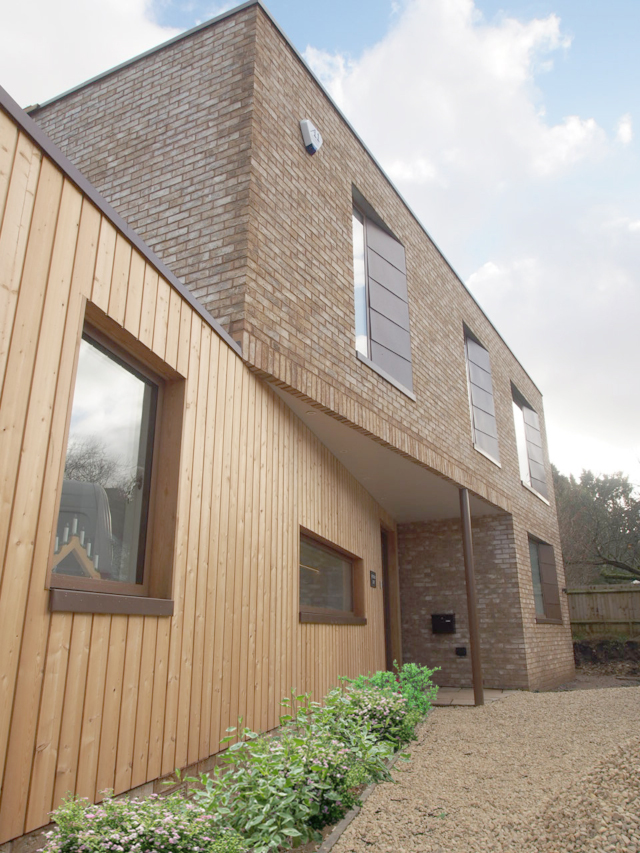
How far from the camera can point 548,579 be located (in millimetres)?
12984

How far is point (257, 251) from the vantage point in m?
5.30

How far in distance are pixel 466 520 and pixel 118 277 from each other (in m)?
6.66

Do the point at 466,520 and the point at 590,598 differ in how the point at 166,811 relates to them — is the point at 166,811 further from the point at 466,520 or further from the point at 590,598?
the point at 590,598

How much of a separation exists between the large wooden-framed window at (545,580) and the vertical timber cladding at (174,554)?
8583 millimetres

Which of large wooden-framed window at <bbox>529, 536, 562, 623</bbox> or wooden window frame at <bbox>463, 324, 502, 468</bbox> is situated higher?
wooden window frame at <bbox>463, 324, 502, 468</bbox>

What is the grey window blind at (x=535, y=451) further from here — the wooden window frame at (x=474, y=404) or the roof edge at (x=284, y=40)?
the roof edge at (x=284, y=40)

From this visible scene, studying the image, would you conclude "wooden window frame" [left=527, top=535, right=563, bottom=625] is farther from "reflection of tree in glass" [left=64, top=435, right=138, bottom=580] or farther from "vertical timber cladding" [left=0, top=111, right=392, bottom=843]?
"reflection of tree in glass" [left=64, top=435, right=138, bottom=580]

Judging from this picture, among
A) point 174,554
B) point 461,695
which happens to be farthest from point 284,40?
point 461,695

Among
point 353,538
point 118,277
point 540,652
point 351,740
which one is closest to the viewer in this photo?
point 118,277

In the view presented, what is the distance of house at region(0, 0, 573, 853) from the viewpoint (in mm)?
2635

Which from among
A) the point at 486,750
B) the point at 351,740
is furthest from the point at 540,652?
the point at 351,740

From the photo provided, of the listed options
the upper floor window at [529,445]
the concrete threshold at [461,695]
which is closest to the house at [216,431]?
the concrete threshold at [461,695]

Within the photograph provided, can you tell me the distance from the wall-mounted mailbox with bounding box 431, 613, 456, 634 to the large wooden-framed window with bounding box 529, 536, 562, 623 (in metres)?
2.75

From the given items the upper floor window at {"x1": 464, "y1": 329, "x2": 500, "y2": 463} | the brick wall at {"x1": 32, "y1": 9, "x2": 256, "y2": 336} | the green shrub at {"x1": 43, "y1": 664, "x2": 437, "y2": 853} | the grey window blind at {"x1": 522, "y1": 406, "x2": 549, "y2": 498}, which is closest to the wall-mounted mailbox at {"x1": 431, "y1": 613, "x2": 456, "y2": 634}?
the upper floor window at {"x1": 464, "y1": 329, "x2": 500, "y2": 463}
